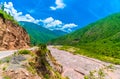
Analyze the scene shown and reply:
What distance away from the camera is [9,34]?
9806 centimetres

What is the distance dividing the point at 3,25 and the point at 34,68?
56.8m

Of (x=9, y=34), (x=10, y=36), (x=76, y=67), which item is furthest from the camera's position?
(x=10, y=36)

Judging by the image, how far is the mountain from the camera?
93000 mm

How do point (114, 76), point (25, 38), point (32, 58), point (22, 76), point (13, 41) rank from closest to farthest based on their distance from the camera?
point (22, 76), point (32, 58), point (114, 76), point (13, 41), point (25, 38)

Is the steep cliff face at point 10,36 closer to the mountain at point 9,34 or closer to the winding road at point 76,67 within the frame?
the mountain at point 9,34

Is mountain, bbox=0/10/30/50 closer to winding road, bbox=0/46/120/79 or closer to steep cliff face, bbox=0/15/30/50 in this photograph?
steep cliff face, bbox=0/15/30/50

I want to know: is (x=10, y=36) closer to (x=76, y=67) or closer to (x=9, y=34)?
(x=9, y=34)

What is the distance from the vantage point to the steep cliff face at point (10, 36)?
305 ft

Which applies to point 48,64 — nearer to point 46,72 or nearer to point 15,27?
point 46,72

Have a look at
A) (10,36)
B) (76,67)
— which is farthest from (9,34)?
(76,67)

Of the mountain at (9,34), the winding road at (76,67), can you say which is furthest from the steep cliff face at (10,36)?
the winding road at (76,67)

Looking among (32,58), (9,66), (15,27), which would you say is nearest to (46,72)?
(32,58)

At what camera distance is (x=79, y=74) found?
79.7 metres

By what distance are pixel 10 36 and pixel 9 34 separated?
0.89m
